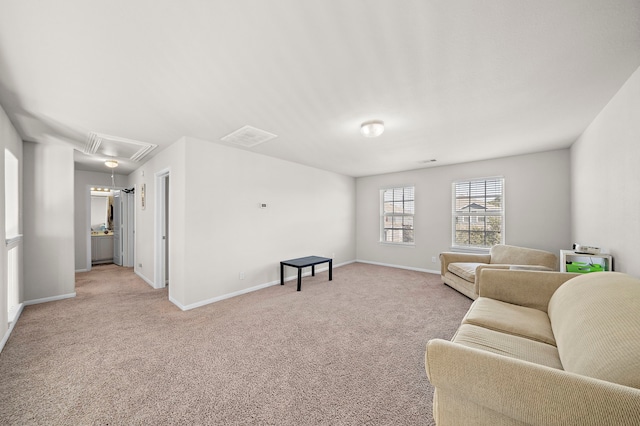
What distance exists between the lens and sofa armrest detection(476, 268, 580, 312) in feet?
7.23

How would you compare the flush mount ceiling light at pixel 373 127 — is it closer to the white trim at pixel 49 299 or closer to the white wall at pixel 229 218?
the white wall at pixel 229 218

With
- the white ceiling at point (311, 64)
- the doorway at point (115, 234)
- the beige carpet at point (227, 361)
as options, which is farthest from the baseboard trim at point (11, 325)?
the doorway at point (115, 234)

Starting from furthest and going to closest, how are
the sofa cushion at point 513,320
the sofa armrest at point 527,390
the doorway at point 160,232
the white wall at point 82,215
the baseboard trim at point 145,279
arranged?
the white wall at point 82,215, the baseboard trim at point 145,279, the doorway at point 160,232, the sofa cushion at point 513,320, the sofa armrest at point 527,390

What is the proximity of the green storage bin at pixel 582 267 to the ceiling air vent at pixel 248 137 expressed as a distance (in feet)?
12.3

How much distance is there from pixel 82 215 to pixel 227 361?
6042 mm

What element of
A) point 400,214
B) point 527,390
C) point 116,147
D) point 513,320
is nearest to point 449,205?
point 400,214

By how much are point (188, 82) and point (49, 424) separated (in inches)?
98.8

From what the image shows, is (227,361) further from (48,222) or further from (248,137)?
(48,222)

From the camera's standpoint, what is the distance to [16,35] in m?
1.55

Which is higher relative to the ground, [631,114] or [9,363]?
[631,114]

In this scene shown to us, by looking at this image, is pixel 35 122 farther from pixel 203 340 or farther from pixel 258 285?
pixel 258 285

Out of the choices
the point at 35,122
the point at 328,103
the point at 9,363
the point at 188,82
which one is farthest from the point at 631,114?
the point at 35,122

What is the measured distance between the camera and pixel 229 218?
402cm

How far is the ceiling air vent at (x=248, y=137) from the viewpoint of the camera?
325 cm
